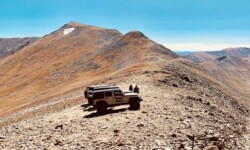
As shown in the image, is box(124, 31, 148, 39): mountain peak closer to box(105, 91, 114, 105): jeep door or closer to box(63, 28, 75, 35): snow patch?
box(63, 28, 75, 35): snow patch

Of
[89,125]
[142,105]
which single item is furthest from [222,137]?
[89,125]

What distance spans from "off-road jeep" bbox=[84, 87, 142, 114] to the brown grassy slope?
3444cm

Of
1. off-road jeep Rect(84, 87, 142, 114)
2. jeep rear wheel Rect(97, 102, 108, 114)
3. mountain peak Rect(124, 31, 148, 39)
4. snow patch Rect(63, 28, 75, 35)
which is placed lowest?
jeep rear wheel Rect(97, 102, 108, 114)

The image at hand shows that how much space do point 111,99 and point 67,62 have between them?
8830cm

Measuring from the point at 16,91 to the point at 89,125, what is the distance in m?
77.9

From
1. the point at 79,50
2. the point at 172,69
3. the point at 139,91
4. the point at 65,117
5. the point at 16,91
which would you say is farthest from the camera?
the point at 79,50

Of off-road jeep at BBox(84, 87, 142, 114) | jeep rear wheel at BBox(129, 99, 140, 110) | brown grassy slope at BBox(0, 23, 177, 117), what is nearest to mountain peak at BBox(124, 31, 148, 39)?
brown grassy slope at BBox(0, 23, 177, 117)

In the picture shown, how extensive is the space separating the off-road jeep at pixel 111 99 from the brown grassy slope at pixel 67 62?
34444 mm

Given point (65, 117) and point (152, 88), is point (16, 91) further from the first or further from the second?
point (65, 117)

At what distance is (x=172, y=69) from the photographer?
5809 centimetres

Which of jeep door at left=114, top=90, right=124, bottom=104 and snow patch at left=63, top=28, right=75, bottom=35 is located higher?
snow patch at left=63, top=28, right=75, bottom=35

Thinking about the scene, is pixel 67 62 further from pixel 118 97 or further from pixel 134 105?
pixel 134 105

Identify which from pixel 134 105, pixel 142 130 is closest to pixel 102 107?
pixel 134 105

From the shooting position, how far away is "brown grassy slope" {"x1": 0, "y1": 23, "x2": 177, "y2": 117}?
8212 centimetres
